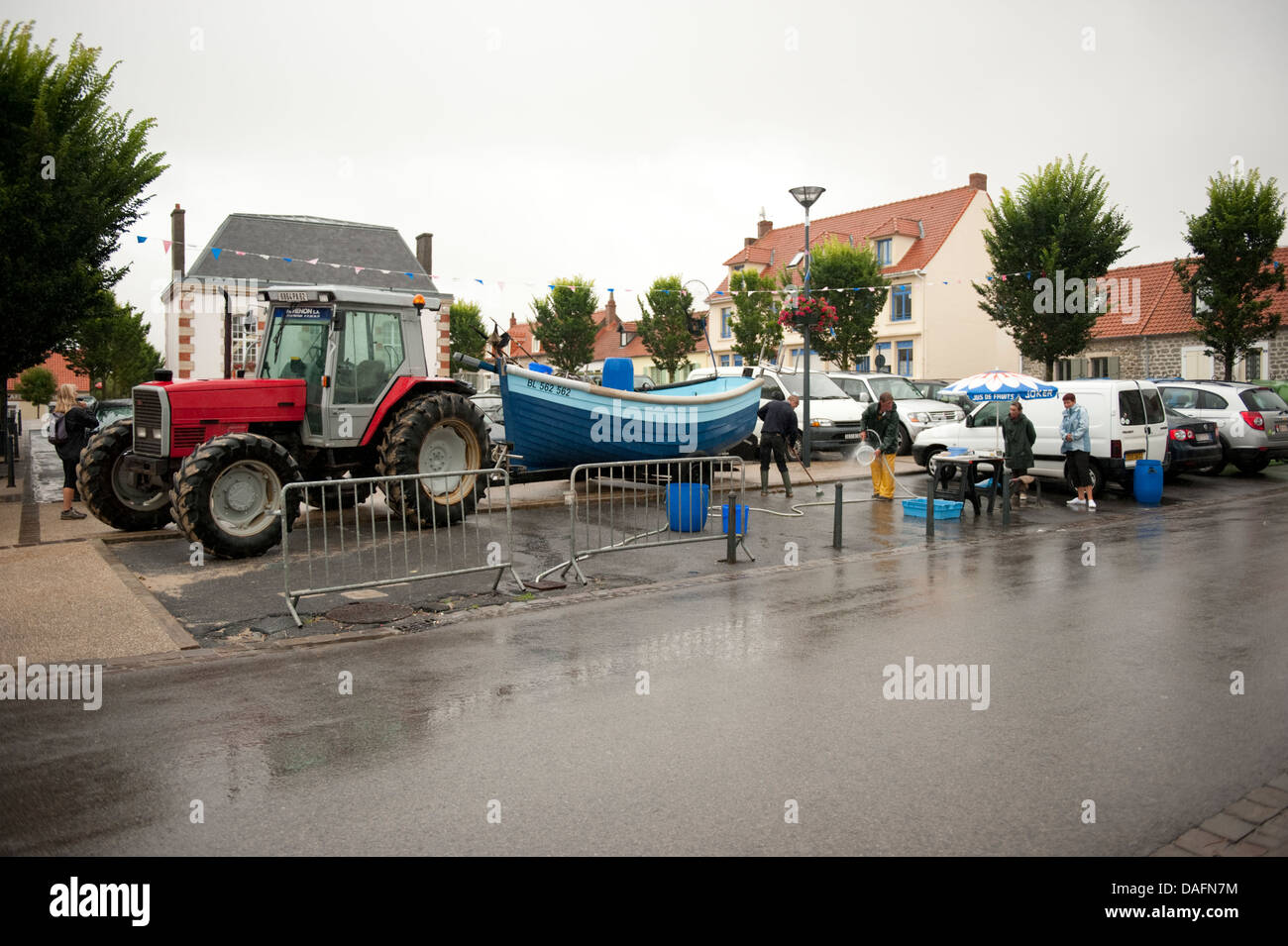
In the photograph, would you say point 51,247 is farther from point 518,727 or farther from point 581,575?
point 518,727

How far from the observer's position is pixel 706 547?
Answer: 12.1m

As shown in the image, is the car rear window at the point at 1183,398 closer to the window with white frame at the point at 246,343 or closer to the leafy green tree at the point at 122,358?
the window with white frame at the point at 246,343

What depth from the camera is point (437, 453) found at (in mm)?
13289

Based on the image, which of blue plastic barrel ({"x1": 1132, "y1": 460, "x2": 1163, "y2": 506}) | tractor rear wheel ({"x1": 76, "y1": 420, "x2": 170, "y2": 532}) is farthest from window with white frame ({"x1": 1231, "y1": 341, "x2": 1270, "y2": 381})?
tractor rear wheel ({"x1": 76, "y1": 420, "x2": 170, "y2": 532})

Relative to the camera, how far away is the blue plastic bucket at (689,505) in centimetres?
1243

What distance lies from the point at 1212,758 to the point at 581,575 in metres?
6.18

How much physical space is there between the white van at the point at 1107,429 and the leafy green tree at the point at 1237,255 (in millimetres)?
15312

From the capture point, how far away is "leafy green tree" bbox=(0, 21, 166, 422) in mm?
16734

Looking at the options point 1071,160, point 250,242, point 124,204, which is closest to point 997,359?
point 1071,160

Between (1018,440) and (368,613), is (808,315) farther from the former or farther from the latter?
(368,613)

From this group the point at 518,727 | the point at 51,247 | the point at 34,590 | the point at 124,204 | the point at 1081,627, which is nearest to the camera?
the point at 518,727

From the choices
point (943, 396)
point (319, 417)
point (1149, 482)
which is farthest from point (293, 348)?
point (943, 396)

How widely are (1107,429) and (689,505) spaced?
8443 millimetres

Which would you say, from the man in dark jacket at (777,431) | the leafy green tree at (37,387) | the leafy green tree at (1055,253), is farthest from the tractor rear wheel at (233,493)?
the leafy green tree at (37,387)
